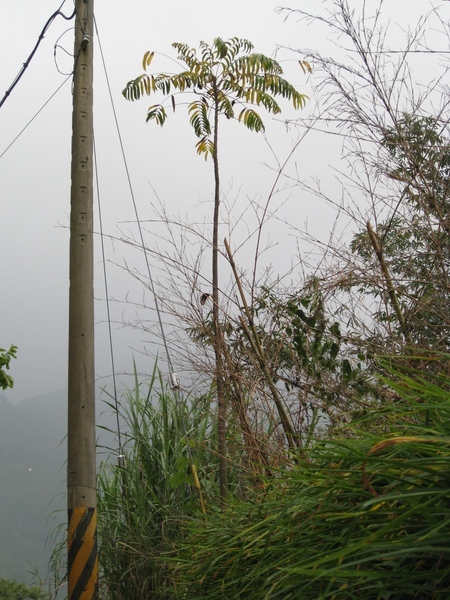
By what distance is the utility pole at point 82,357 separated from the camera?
6.04 meters

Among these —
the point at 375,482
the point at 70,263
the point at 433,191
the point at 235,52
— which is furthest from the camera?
the point at 235,52

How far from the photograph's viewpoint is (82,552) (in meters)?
6.02

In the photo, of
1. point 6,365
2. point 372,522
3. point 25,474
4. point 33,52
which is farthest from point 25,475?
point 372,522

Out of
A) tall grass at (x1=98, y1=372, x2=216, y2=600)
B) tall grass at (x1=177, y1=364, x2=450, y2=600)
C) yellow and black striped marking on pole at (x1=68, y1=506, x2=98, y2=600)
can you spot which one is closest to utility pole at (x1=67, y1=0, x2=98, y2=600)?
yellow and black striped marking on pole at (x1=68, y1=506, x2=98, y2=600)

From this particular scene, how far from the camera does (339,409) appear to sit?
211 inches

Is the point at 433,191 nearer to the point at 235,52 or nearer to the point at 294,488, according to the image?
the point at 294,488

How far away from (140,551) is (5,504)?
158m

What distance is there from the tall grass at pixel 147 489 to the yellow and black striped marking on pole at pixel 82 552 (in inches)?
30.8

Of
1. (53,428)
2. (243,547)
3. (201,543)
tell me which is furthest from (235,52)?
(53,428)

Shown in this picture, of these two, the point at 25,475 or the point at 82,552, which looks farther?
the point at 25,475

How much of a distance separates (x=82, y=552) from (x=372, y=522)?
4448 mm

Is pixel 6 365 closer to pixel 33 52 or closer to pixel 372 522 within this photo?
pixel 33 52

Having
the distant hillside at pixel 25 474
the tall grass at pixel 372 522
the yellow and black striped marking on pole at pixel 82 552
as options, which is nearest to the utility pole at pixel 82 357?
the yellow and black striped marking on pole at pixel 82 552

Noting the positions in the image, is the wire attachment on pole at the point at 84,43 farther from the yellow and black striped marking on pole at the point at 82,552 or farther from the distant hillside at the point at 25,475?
the distant hillside at the point at 25,475
